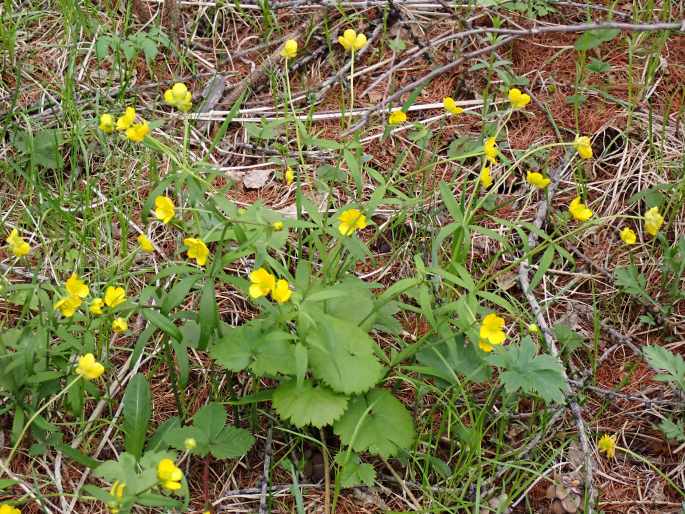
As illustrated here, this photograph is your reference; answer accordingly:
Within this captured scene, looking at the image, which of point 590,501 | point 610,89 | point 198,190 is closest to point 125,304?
point 198,190

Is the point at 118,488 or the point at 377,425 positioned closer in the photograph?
the point at 118,488

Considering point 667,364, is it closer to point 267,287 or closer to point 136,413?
point 267,287

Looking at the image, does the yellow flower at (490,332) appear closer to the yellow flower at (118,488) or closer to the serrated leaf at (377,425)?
the serrated leaf at (377,425)

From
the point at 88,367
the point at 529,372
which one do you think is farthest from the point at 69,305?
the point at 529,372

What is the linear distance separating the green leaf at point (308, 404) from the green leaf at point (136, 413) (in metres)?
0.35

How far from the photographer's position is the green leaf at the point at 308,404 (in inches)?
75.0

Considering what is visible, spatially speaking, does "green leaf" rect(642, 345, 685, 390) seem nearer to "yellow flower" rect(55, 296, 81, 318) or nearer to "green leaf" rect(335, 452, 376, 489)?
"green leaf" rect(335, 452, 376, 489)

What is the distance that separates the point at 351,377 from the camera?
75.5 inches

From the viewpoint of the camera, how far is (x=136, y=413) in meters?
2.00

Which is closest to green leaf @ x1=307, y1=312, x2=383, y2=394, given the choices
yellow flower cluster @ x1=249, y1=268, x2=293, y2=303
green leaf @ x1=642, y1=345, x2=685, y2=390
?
yellow flower cluster @ x1=249, y1=268, x2=293, y2=303

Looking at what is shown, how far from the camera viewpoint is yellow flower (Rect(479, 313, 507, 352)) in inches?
73.9

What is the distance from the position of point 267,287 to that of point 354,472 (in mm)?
555

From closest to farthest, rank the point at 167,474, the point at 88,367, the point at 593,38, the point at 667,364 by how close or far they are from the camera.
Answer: the point at 167,474 → the point at 88,367 → the point at 667,364 → the point at 593,38

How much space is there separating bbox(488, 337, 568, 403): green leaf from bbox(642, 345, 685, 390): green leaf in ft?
1.03
